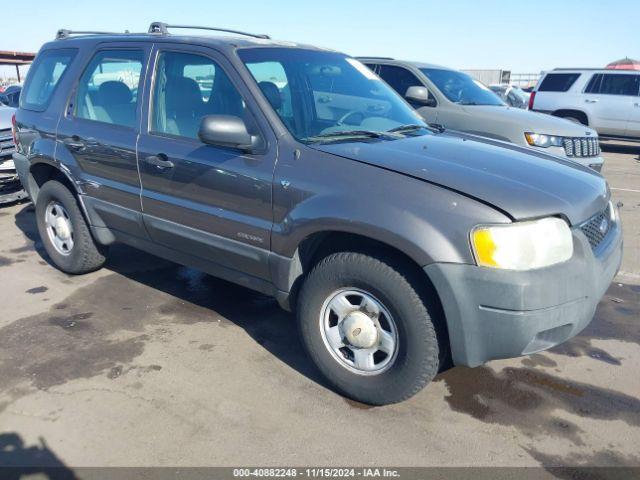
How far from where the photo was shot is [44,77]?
15.1 feet

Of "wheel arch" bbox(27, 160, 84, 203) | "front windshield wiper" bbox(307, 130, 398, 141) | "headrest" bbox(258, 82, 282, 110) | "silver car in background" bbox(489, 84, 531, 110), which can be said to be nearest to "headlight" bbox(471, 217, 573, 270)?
"front windshield wiper" bbox(307, 130, 398, 141)

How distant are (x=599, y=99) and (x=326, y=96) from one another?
11.8 meters

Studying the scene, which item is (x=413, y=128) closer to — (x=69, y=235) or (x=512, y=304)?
(x=512, y=304)

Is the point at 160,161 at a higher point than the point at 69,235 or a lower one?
higher

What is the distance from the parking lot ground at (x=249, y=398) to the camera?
2537 mm

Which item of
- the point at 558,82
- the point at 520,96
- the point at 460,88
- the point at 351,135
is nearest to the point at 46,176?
the point at 351,135

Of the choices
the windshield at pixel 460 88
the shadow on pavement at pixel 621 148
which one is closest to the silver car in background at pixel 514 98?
the shadow on pavement at pixel 621 148

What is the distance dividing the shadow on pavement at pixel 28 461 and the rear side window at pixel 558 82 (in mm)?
13871

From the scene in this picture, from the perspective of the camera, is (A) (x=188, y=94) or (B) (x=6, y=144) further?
(B) (x=6, y=144)

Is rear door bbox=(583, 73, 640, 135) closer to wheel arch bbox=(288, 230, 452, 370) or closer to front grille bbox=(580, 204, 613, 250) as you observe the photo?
front grille bbox=(580, 204, 613, 250)

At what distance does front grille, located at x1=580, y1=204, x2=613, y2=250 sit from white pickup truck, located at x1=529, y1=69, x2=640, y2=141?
1148 centimetres

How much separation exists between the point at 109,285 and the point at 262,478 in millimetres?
2643

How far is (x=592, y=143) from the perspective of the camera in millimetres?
7246

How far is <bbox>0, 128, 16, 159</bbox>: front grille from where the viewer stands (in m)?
6.57
